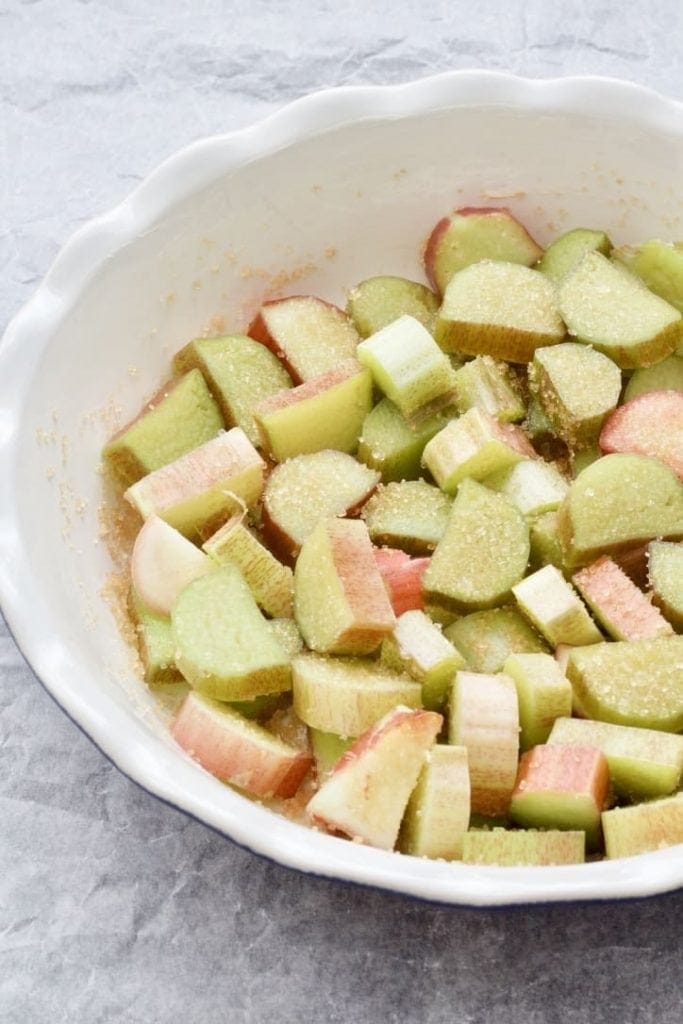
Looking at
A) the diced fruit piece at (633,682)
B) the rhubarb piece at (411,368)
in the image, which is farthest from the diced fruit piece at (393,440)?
the diced fruit piece at (633,682)

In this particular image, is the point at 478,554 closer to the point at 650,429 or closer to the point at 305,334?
the point at 650,429

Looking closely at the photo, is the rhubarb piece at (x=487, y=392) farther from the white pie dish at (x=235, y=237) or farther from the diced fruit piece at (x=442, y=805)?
the diced fruit piece at (x=442, y=805)

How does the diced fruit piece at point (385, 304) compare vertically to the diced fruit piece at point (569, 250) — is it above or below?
below

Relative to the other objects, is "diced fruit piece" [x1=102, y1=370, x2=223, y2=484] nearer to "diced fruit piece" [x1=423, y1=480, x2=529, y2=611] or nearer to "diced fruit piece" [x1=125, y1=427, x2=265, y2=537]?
"diced fruit piece" [x1=125, y1=427, x2=265, y2=537]

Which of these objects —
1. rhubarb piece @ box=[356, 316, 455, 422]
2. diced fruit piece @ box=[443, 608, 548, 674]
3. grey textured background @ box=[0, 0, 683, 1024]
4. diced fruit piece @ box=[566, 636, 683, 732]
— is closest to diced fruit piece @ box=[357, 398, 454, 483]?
rhubarb piece @ box=[356, 316, 455, 422]

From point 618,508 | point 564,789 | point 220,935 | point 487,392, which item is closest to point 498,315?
point 487,392

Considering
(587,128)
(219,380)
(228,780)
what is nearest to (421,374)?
(219,380)

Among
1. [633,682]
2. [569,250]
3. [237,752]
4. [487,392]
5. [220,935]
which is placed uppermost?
[569,250]
